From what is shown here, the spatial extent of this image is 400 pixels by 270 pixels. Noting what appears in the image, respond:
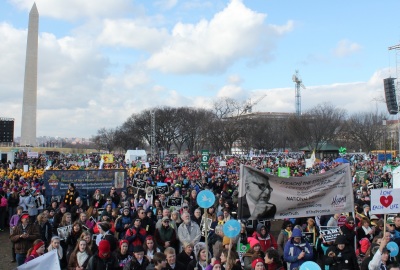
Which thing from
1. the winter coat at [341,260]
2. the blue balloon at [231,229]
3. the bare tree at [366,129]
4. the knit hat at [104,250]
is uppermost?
the bare tree at [366,129]

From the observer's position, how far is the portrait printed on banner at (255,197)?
757cm

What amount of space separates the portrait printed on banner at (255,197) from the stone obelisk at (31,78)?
2352 inches

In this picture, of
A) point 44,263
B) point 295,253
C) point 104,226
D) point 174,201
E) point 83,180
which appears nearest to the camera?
point 44,263

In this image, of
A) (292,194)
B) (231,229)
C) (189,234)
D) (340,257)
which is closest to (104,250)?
(231,229)

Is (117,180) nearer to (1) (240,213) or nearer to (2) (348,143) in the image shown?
(1) (240,213)

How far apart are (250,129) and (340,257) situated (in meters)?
68.6

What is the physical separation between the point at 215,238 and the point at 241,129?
6676 cm

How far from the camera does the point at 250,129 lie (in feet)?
247

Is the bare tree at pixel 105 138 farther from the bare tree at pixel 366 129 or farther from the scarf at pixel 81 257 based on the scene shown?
the scarf at pixel 81 257

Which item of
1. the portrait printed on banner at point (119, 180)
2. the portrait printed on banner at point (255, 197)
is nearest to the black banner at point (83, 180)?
the portrait printed on banner at point (119, 180)

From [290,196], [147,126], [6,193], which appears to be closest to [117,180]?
[6,193]

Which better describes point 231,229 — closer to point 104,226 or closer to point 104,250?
point 104,250

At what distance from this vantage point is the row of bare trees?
67.0 m

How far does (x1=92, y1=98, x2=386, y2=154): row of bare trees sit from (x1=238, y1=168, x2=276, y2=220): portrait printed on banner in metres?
58.8
